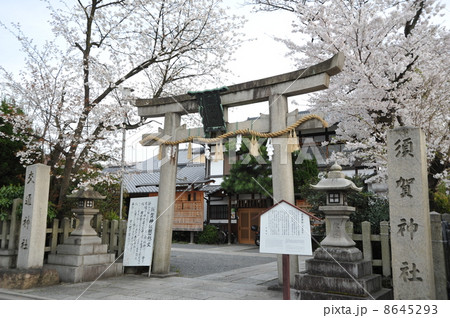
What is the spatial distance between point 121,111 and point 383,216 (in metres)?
8.42

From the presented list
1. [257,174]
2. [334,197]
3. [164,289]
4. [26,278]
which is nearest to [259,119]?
[334,197]

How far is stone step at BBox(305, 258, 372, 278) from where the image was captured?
5902 mm

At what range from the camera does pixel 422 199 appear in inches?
206

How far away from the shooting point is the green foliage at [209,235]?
22.4 m

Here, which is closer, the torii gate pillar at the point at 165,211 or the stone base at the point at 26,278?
the stone base at the point at 26,278

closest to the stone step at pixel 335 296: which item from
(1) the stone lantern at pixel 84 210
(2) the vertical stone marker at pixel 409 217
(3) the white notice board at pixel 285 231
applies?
(2) the vertical stone marker at pixel 409 217

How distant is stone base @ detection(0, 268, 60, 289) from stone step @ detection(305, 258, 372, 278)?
601cm

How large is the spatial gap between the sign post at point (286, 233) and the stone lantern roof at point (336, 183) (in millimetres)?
1855

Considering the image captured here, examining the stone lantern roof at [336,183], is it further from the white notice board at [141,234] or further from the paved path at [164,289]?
the white notice board at [141,234]

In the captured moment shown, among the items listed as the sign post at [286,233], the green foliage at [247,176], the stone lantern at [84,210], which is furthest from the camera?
the green foliage at [247,176]

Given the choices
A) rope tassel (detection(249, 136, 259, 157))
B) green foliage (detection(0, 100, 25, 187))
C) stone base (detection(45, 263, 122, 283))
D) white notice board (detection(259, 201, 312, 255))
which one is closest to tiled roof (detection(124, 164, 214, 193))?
green foliage (detection(0, 100, 25, 187))

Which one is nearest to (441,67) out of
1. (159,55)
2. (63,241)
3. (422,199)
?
(422,199)

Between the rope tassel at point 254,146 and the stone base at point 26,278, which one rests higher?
the rope tassel at point 254,146

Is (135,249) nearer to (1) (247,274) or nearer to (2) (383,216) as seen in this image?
(1) (247,274)
